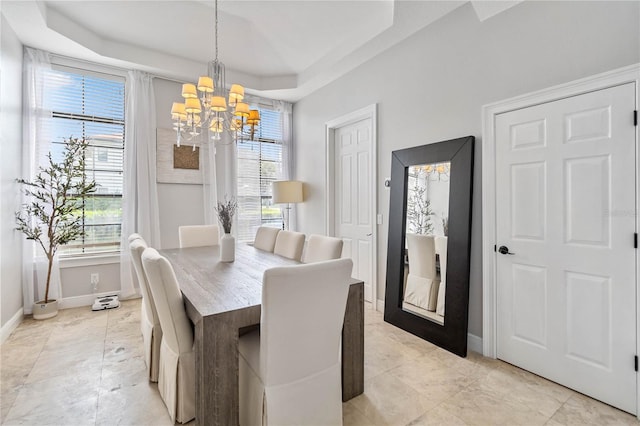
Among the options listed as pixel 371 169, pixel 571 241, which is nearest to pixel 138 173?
pixel 371 169

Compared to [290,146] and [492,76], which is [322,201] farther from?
[492,76]

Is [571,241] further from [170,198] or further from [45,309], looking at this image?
[45,309]

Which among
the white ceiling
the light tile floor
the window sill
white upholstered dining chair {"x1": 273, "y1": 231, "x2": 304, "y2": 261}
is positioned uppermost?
the white ceiling

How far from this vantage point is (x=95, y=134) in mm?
3861

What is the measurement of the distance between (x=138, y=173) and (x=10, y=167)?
3.94 feet

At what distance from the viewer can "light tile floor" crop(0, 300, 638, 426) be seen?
1.77m

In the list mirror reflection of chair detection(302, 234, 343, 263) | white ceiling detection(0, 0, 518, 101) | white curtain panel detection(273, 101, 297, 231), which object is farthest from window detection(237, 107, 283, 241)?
mirror reflection of chair detection(302, 234, 343, 263)

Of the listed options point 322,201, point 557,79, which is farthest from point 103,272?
point 557,79

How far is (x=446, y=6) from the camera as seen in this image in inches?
106

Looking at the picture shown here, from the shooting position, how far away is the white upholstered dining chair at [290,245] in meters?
2.92

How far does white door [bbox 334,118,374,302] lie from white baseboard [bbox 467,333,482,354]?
52.1 inches

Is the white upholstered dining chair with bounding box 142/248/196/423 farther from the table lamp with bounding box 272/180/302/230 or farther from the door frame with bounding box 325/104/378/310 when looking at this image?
the table lamp with bounding box 272/180/302/230

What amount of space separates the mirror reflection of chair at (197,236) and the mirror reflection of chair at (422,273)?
7.79 ft

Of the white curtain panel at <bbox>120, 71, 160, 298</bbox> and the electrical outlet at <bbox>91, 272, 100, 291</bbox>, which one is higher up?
the white curtain panel at <bbox>120, 71, 160, 298</bbox>
